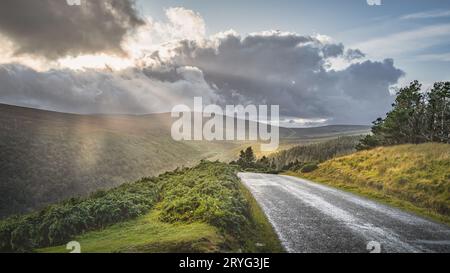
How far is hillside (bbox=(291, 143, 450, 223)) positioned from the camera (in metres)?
17.4

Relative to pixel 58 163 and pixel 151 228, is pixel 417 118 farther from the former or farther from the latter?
pixel 58 163

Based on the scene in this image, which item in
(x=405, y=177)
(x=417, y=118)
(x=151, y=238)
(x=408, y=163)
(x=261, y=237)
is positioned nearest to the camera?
(x=151, y=238)

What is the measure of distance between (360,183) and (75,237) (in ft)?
70.6

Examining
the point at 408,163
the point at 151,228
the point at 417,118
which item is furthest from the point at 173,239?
the point at 417,118

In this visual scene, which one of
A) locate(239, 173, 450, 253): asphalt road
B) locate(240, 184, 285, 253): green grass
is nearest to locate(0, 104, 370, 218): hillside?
locate(239, 173, 450, 253): asphalt road

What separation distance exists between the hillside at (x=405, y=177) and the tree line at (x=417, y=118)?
1012 cm

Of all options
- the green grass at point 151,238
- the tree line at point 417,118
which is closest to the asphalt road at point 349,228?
the green grass at point 151,238

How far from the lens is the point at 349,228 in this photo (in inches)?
456

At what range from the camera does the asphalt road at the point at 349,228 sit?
9469mm

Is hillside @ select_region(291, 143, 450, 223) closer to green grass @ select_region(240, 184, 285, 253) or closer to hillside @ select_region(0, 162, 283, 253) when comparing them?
green grass @ select_region(240, 184, 285, 253)

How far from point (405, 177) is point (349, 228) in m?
13.4

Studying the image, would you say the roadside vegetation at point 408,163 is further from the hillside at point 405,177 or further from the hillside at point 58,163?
the hillside at point 58,163
